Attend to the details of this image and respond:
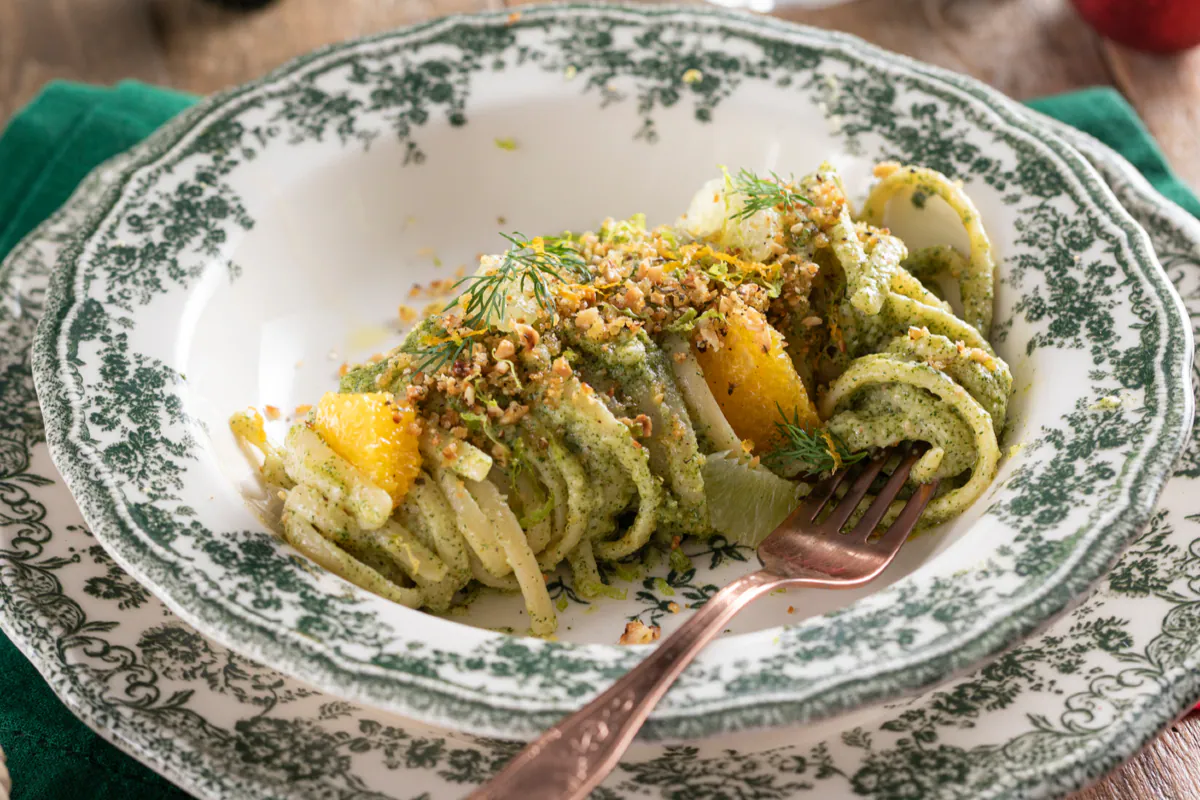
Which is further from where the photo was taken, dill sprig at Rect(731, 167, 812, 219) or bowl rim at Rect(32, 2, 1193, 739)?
dill sprig at Rect(731, 167, 812, 219)

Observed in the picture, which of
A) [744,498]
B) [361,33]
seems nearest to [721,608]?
[744,498]

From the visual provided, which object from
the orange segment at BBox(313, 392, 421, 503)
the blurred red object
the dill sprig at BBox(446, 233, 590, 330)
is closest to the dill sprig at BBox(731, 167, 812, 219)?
the dill sprig at BBox(446, 233, 590, 330)

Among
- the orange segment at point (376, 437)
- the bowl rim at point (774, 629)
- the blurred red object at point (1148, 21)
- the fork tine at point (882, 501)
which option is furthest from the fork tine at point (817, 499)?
the blurred red object at point (1148, 21)

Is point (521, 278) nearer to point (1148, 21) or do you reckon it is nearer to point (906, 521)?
point (906, 521)

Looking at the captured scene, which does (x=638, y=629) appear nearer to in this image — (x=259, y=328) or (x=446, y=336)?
(x=446, y=336)

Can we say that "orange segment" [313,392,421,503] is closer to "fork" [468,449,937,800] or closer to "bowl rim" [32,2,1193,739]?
"bowl rim" [32,2,1193,739]

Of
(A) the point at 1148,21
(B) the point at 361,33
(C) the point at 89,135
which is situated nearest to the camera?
(C) the point at 89,135

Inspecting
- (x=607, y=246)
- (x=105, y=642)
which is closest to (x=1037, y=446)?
(x=607, y=246)
